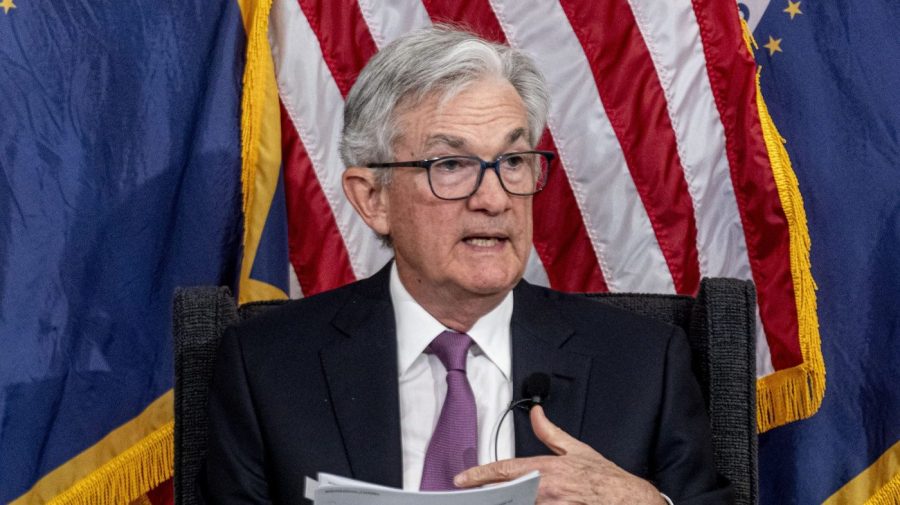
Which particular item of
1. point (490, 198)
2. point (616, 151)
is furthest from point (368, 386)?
point (616, 151)

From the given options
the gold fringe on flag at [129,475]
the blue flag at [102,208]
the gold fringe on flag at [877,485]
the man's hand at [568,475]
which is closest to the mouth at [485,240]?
the man's hand at [568,475]

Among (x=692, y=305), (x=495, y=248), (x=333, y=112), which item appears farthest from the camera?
(x=333, y=112)

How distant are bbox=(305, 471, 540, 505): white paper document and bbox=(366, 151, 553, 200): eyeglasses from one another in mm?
628

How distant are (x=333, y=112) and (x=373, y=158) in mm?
716

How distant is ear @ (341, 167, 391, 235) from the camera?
7.64 feet

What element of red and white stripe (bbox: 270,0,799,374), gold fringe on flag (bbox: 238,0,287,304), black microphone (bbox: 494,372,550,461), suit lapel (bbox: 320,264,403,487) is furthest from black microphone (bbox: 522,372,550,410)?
gold fringe on flag (bbox: 238,0,287,304)

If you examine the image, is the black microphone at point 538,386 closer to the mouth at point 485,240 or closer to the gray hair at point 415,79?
the mouth at point 485,240

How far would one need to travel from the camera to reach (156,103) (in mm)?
2857

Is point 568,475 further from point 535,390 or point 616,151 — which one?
point 616,151

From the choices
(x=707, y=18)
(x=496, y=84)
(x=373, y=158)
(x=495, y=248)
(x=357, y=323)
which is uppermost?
(x=707, y=18)

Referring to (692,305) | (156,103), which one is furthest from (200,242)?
(692,305)

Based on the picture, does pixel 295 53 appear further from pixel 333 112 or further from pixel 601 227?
pixel 601 227

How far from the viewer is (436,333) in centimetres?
226

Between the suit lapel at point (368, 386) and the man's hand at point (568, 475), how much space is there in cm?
24
